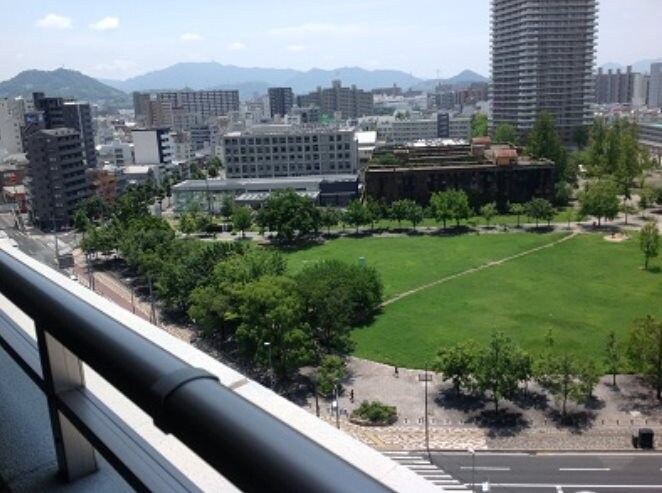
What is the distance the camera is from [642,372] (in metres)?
12.2

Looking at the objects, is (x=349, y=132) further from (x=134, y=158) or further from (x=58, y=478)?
(x=58, y=478)

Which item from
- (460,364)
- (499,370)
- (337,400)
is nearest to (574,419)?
(499,370)

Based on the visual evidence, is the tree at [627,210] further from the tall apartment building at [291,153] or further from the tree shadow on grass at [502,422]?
the tree shadow on grass at [502,422]

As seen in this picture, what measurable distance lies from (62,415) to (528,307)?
1642cm

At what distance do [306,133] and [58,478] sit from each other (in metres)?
37.4

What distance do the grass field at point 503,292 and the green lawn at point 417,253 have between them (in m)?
0.04

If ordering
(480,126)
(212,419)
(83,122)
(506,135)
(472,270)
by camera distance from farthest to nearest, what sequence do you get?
(480,126) < (83,122) < (506,135) < (472,270) < (212,419)

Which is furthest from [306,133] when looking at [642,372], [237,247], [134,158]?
[642,372]

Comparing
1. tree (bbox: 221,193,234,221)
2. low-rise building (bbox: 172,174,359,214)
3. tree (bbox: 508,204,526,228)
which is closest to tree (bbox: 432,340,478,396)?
tree (bbox: 508,204,526,228)

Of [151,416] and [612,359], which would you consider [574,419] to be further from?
[151,416]

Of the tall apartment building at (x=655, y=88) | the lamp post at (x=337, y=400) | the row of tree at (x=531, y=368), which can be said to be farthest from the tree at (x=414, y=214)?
the tall apartment building at (x=655, y=88)

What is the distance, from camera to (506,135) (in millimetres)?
44656

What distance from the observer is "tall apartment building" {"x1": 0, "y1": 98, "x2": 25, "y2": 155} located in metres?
53.0

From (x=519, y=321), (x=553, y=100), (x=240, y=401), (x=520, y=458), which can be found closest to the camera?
(x=240, y=401)
